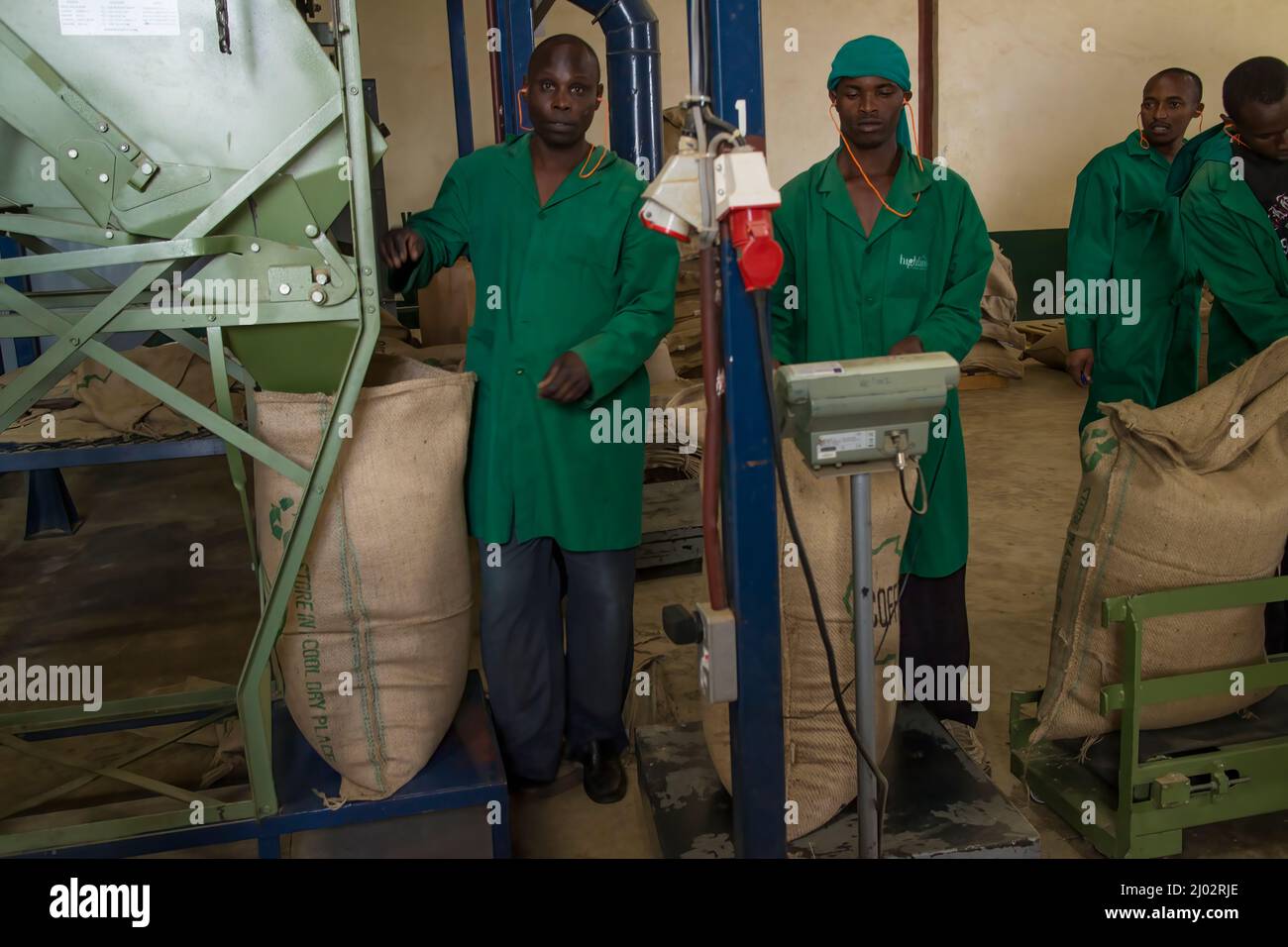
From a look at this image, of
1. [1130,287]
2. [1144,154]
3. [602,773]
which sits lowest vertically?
[602,773]

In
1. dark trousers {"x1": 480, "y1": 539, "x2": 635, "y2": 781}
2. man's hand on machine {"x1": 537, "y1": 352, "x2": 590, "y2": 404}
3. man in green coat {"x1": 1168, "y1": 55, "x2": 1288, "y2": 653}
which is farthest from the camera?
man in green coat {"x1": 1168, "y1": 55, "x2": 1288, "y2": 653}

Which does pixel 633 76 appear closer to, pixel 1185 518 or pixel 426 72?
pixel 1185 518

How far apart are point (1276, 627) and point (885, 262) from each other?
142 cm

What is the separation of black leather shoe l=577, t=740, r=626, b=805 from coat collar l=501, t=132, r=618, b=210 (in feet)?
4.09

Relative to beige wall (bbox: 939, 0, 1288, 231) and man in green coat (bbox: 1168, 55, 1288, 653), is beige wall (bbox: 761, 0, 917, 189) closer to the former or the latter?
beige wall (bbox: 939, 0, 1288, 231)

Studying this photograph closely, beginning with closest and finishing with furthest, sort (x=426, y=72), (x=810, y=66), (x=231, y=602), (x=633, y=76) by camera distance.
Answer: (x=633, y=76), (x=231, y=602), (x=426, y=72), (x=810, y=66)

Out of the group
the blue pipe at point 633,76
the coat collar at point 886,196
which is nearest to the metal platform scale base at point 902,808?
the coat collar at point 886,196

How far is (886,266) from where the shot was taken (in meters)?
2.22

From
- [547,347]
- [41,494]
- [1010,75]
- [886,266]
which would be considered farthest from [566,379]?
[1010,75]

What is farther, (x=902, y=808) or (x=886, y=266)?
(x=886, y=266)

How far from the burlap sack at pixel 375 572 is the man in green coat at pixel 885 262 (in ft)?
2.43

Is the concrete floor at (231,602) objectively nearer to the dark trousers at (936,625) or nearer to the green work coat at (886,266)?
the dark trousers at (936,625)

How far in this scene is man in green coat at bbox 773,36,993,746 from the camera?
2.20 metres

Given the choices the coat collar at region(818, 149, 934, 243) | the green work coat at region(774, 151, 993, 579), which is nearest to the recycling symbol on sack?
the green work coat at region(774, 151, 993, 579)
